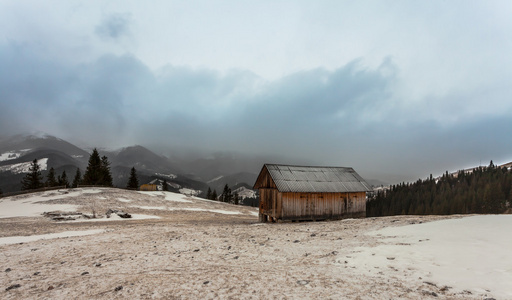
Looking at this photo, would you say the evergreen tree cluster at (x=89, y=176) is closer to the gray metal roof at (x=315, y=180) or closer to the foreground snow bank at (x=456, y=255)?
the gray metal roof at (x=315, y=180)

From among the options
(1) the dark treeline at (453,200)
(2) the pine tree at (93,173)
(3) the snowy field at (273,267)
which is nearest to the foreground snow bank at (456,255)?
(3) the snowy field at (273,267)

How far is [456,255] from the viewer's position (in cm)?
947

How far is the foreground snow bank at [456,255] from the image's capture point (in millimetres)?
7371

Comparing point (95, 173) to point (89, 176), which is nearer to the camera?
point (89, 176)

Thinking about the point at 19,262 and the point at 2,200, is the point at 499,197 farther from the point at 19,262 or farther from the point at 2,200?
the point at 2,200

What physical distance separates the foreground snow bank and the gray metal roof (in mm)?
15786

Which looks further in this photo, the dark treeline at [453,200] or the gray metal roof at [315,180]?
the dark treeline at [453,200]

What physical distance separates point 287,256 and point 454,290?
250 inches

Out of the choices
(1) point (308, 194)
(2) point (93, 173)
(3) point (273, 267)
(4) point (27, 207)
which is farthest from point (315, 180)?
(2) point (93, 173)

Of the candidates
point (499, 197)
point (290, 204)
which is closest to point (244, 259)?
point (290, 204)

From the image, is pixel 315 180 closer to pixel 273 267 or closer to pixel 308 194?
pixel 308 194

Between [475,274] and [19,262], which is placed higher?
[475,274]

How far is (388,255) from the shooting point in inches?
412

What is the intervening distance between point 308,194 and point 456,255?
20721 mm
